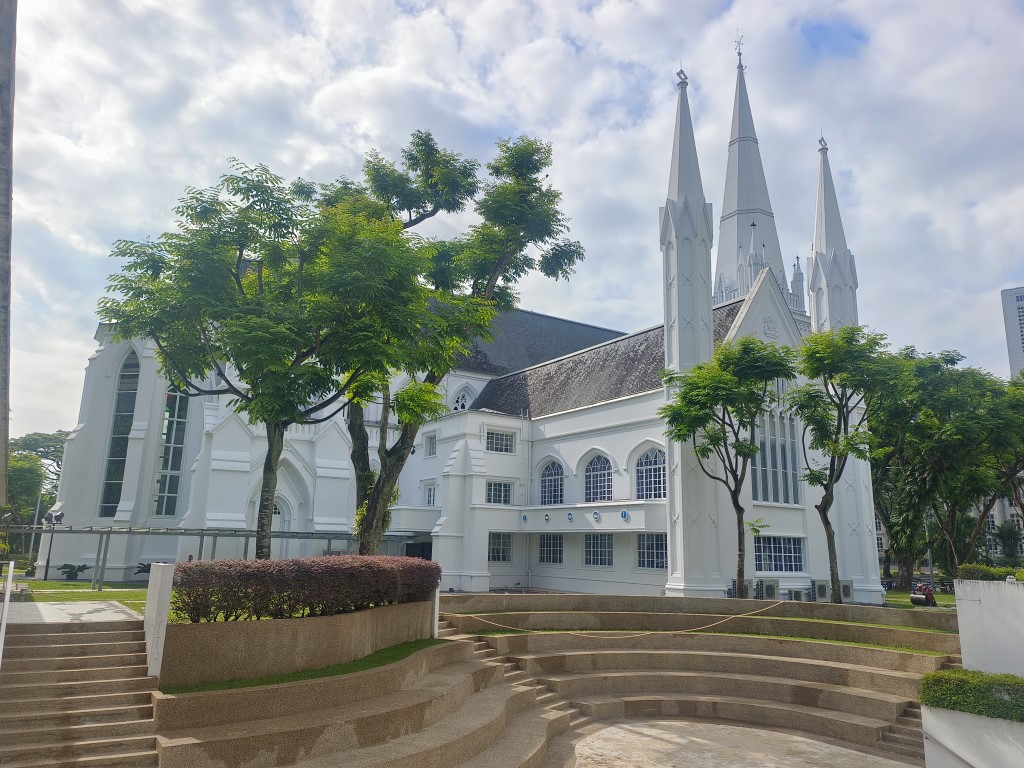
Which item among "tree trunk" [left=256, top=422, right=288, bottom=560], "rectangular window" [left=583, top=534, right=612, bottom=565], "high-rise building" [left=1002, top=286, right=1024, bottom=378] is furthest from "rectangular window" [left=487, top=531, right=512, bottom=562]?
"high-rise building" [left=1002, top=286, right=1024, bottom=378]

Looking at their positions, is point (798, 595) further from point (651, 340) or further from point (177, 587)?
point (177, 587)

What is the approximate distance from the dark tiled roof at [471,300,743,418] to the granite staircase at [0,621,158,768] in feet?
69.5

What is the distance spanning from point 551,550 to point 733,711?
727 inches

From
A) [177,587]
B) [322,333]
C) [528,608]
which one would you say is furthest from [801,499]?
[177,587]

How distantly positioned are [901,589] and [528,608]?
27.8m

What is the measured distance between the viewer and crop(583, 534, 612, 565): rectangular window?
2873 cm

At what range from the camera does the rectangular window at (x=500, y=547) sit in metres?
32.2

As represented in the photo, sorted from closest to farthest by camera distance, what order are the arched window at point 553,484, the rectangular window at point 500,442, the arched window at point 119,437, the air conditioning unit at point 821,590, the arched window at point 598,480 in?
the air conditioning unit at point 821,590, the arched window at point 119,437, the arched window at point 598,480, the arched window at point 553,484, the rectangular window at point 500,442

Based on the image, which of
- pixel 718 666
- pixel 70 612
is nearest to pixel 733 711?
pixel 718 666

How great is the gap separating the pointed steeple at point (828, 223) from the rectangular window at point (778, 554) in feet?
45.4

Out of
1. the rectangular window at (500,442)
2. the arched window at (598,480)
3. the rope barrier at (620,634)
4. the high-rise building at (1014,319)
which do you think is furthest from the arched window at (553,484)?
the high-rise building at (1014,319)

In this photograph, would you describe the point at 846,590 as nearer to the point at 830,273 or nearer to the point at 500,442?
the point at 830,273

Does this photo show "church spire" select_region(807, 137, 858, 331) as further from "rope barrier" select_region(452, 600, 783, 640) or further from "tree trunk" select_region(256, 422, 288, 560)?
"tree trunk" select_region(256, 422, 288, 560)

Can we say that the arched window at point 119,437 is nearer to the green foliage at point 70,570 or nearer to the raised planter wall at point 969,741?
the green foliage at point 70,570
